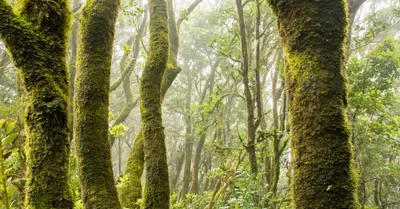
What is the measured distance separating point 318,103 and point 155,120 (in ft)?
7.12

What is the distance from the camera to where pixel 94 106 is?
263cm

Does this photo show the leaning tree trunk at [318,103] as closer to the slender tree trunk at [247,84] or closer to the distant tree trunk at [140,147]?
the distant tree trunk at [140,147]

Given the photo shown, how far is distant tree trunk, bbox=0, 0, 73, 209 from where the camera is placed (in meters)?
1.67

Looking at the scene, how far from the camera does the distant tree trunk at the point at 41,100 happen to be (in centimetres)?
167

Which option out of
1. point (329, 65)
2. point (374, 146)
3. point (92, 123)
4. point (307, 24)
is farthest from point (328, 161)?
point (374, 146)

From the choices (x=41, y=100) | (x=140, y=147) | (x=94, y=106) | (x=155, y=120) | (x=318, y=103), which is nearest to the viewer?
(x=318, y=103)

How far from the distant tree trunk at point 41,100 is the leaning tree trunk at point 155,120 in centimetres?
140

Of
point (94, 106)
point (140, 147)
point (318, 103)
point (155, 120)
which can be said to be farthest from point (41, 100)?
point (140, 147)

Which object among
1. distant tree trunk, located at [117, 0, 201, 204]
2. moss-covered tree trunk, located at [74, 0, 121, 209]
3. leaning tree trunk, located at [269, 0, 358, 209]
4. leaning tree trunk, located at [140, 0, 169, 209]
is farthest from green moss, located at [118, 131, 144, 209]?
leaning tree trunk, located at [269, 0, 358, 209]

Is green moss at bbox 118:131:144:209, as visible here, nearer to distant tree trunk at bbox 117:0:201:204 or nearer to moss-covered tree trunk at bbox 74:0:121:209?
distant tree trunk at bbox 117:0:201:204

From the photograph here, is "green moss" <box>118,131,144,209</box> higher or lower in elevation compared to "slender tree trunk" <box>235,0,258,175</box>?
lower

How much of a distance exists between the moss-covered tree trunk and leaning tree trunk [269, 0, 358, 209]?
1686 millimetres

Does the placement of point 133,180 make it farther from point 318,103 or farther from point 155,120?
point 318,103

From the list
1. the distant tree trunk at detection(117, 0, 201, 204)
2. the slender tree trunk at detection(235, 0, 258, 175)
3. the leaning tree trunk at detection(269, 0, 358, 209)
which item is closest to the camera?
the leaning tree trunk at detection(269, 0, 358, 209)
